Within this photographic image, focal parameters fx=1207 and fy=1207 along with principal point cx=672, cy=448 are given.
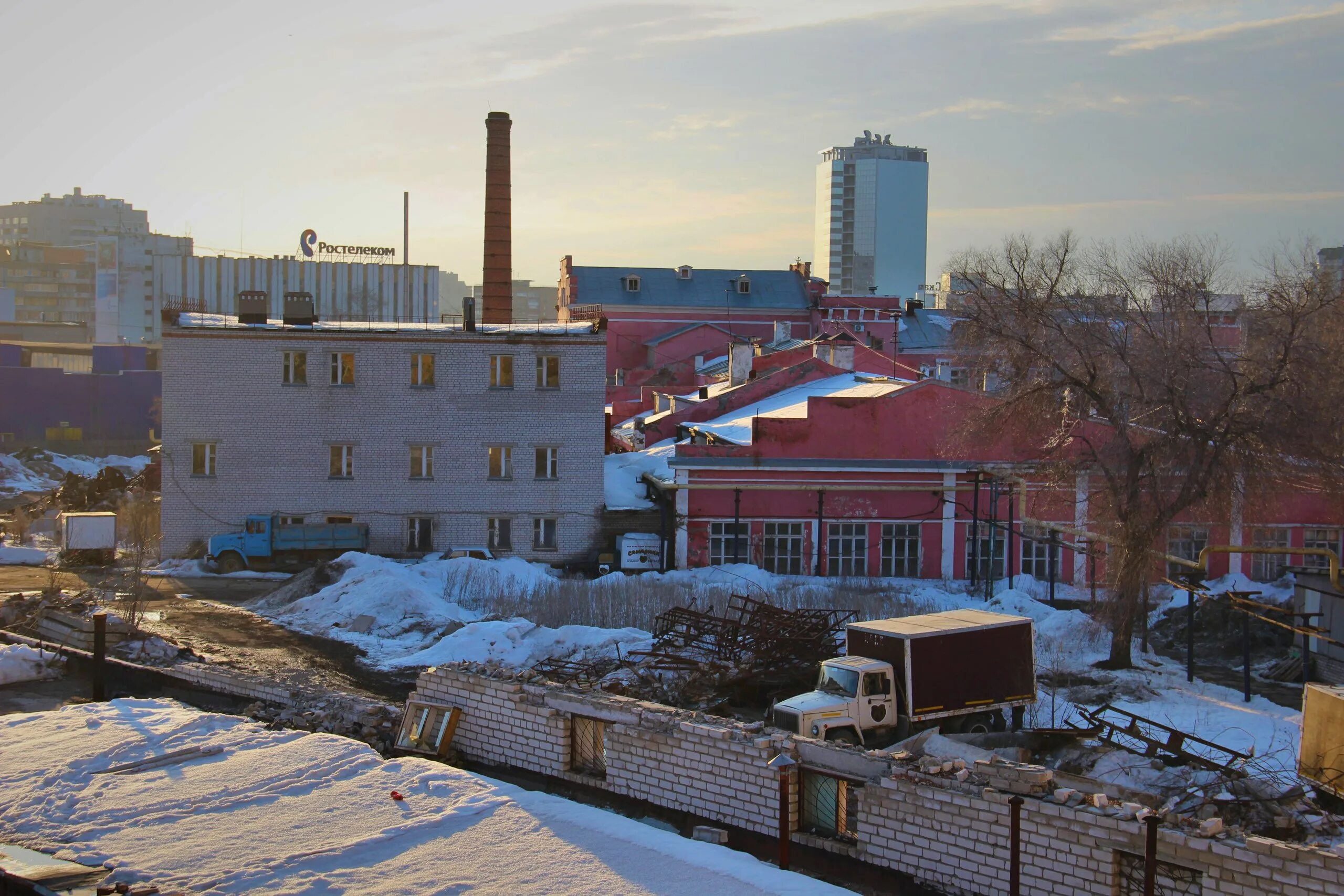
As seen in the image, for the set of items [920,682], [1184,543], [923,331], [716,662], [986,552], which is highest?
[923,331]

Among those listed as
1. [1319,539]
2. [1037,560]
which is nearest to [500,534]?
[1037,560]

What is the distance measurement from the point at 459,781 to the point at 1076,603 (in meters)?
20.9

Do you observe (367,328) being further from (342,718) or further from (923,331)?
(923,331)

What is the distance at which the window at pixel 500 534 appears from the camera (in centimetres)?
3694

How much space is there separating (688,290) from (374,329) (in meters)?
35.6

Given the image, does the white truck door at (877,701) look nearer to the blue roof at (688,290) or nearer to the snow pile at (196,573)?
the snow pile at (196,573)

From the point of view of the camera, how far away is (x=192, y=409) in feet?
119

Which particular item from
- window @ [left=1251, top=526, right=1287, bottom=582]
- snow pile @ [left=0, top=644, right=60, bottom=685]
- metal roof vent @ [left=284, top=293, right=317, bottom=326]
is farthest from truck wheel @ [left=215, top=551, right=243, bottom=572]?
window @ [left=1251, top=526, right=1287, bottom=582]

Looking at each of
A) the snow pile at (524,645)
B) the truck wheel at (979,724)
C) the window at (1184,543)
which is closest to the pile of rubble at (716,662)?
the snow pile at (524,645)

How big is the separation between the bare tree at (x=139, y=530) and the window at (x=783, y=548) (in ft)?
53.9

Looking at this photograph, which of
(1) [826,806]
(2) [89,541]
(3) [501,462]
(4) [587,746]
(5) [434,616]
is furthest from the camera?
(3) [501,462]

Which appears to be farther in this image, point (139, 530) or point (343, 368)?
point (343, 368)

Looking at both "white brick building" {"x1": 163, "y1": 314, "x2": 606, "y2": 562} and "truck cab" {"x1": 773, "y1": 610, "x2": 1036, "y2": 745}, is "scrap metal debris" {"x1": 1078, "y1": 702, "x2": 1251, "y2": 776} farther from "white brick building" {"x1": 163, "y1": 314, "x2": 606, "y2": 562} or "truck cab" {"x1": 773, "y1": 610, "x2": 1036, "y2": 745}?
"white brick building" {"x1": 163, "y1": 314, "x2": 606, "y2": 562}

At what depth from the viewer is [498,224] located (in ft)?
164
